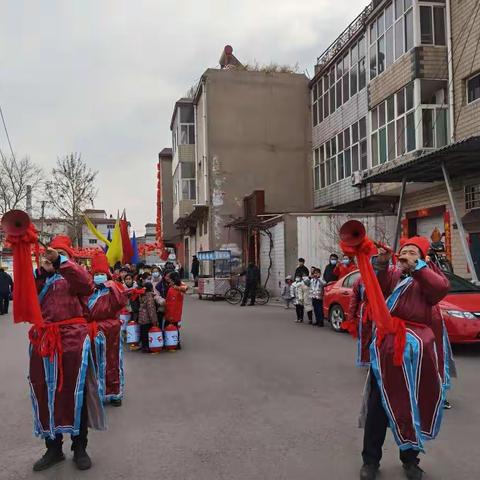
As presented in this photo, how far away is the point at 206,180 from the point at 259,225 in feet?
16.3

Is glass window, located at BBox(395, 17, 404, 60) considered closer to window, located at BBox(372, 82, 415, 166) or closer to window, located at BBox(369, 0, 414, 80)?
window, located at BBox(369, 0, 414, 80)

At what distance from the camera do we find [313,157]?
27750 millimetres

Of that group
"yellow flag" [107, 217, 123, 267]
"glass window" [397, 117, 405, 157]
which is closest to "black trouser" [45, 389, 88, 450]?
"yellow flag" [107, 217, 123, 267]

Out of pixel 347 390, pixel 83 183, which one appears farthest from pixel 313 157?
pixel 347 390

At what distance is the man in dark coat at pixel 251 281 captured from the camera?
1872cm

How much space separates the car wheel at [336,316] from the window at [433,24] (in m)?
9.48

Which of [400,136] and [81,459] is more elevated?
[400,136]

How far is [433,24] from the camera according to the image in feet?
55.0

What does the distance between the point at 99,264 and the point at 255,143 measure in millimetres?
22787

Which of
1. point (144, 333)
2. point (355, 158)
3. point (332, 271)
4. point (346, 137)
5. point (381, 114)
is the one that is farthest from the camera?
point (346, 137)

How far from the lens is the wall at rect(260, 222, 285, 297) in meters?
21.1

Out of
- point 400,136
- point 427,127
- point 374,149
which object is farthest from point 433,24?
point 374,149

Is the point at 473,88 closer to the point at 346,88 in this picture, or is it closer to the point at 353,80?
the point at 353,80

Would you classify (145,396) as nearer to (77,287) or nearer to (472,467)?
(77,287)
